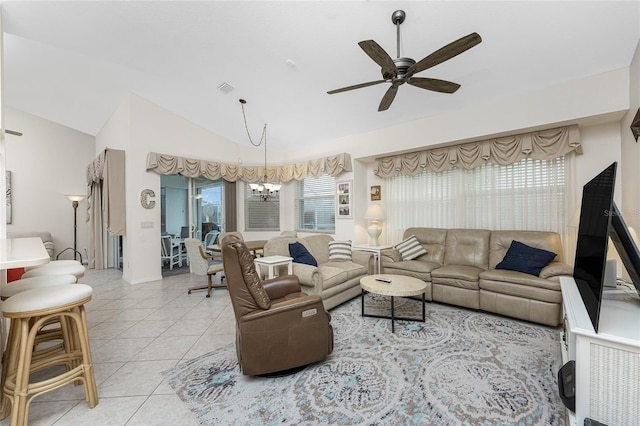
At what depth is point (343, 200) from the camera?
16.9 ft

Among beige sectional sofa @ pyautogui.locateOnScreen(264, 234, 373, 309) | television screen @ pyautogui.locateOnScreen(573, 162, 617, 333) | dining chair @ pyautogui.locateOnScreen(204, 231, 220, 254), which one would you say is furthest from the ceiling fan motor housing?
dining chair @ pyautogui.locateOnScreen(204, 231, 220, 254)

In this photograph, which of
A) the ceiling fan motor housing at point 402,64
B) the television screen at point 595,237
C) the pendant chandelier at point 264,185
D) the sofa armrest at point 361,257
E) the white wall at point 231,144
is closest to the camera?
the television screen at point 595,237

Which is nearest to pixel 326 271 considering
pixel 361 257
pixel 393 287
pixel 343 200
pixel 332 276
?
pixel 332 276

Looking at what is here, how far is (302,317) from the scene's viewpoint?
1985mm

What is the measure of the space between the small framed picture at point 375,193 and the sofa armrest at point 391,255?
1.23 metres

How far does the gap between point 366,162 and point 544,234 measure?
2967 millimetres

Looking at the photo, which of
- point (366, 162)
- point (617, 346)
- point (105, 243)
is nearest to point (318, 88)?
point (366, 162)

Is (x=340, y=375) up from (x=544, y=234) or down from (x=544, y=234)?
down

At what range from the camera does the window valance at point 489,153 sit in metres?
3.20

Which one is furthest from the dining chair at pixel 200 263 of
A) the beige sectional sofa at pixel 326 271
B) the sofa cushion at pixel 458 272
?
the sofa cushion at pixel 458 272

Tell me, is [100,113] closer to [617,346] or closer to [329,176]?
[329,176]

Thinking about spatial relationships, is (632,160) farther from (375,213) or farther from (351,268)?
(351,268)

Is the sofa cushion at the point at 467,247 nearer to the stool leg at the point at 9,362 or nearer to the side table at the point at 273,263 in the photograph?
the side table at the point at 273,263

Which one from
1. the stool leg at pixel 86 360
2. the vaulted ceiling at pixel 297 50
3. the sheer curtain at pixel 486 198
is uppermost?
the vaulted ceiling at pixel 297 50
